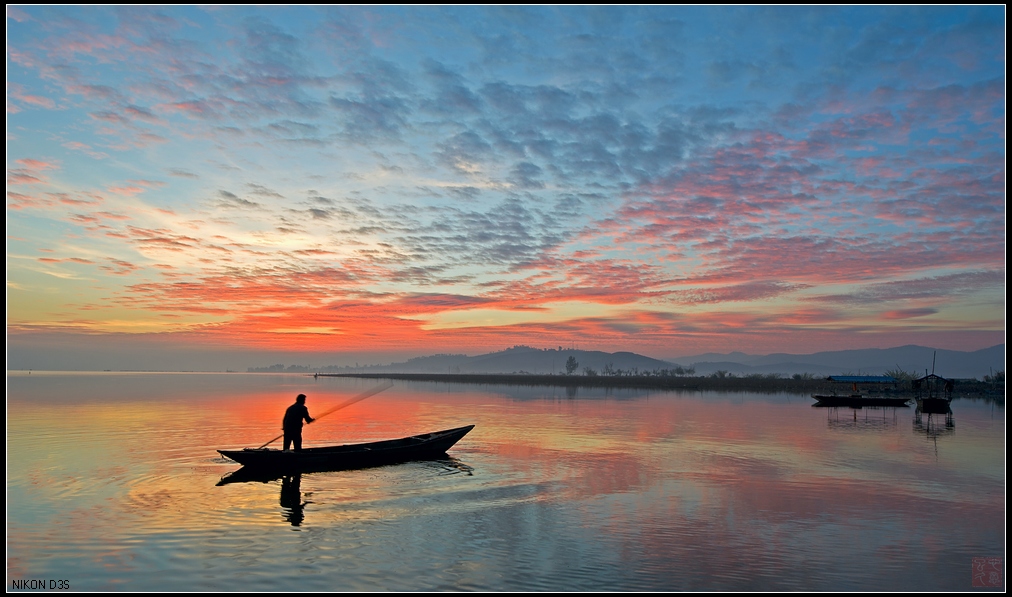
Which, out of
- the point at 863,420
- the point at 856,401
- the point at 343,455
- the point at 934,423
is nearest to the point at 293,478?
the point at 343,455

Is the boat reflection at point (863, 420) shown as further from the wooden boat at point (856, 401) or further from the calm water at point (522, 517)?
the calm water at point (522, 517)

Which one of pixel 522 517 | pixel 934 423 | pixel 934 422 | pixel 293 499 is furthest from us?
pixel 934 422

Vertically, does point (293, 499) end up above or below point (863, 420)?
above

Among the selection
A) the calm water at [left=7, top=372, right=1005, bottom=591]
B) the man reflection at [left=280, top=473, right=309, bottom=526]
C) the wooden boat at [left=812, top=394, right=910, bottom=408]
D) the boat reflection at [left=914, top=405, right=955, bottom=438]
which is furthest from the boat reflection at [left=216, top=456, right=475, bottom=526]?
the wooden boat at [left=812, top=394, right=910, bottom=408]

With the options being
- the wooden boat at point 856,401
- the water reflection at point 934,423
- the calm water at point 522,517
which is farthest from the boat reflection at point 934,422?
the calm water at point 522,517

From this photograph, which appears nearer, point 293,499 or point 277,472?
point 293,499

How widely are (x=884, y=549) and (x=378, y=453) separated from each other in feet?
53.2

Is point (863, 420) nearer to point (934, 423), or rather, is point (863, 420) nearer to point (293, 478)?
point (934, 423)

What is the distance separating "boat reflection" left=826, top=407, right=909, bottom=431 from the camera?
40.8 meters

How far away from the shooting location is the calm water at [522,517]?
36.8 feet

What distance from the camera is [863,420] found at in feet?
156

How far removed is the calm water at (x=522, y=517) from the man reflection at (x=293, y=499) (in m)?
0.12

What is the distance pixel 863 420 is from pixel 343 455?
42.8 meters

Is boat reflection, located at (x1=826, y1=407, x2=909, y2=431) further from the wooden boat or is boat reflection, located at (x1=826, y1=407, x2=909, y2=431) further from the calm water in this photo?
the calm water
